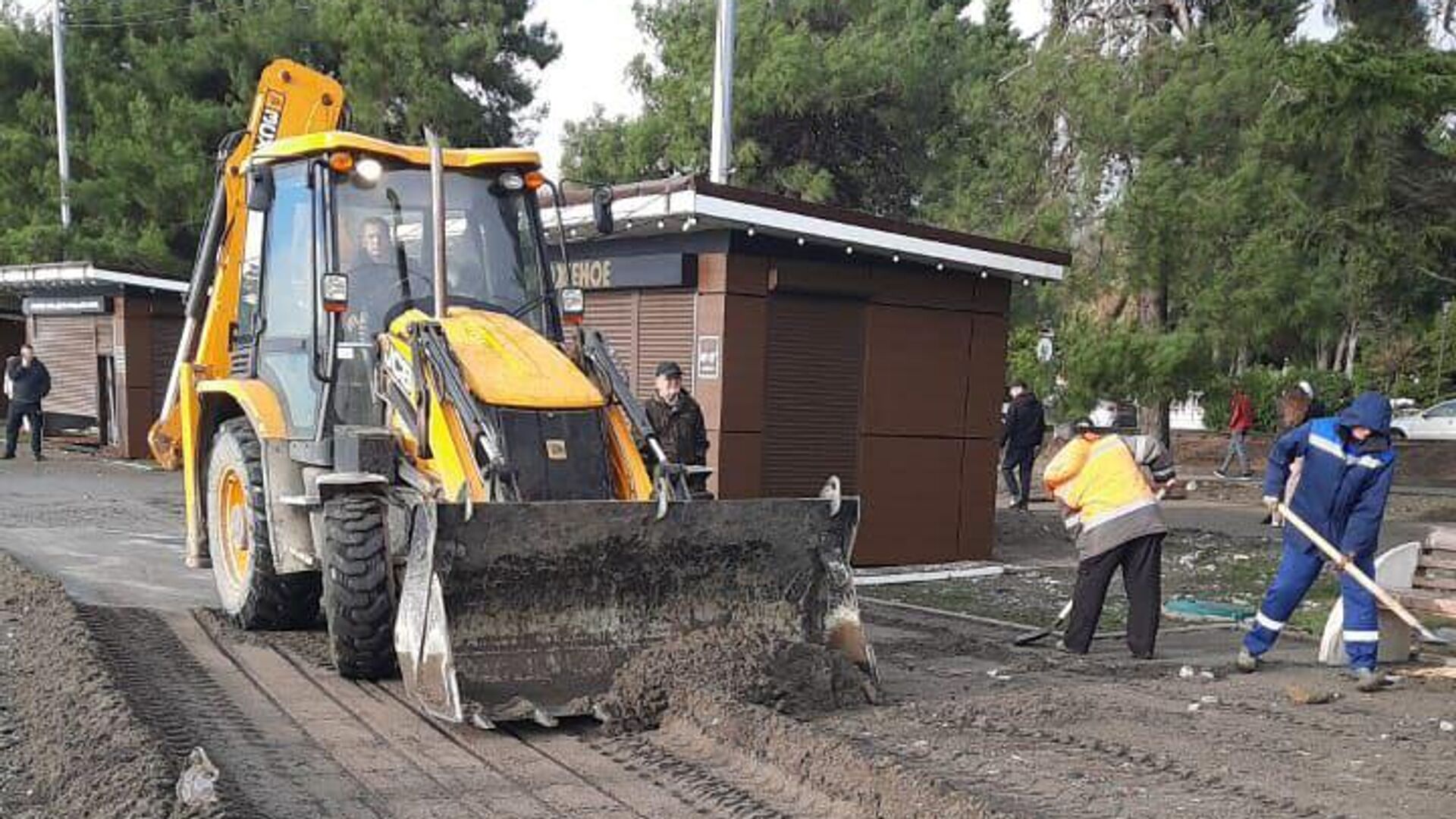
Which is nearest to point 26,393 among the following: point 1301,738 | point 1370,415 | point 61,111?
point 61,111

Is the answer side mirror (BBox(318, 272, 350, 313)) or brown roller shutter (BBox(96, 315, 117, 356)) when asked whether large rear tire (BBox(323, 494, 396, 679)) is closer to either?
side mirror (BBox(318, 272, 350, 313))

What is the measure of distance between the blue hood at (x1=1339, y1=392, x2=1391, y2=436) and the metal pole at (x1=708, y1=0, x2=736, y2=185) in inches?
291

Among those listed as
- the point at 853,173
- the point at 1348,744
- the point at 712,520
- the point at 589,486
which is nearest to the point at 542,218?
the point at 589,486

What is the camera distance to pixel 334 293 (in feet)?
21.6

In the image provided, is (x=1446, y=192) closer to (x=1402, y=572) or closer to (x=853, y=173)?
(x=1402, y=572)

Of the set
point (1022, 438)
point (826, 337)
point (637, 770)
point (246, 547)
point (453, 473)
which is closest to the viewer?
point (637, 770)

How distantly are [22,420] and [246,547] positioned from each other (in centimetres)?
1415

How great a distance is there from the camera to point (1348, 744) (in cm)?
571

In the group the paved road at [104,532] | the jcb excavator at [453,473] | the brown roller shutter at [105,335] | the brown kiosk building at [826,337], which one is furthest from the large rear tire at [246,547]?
the brown roller shutter at [105,335]

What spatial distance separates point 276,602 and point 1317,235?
13918 millimetres

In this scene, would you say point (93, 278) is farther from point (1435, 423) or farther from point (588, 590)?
point (1435, 423)

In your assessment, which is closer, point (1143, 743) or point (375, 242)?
point (1143, 743)

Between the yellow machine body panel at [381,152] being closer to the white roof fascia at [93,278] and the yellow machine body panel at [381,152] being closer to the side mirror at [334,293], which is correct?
the side mirror at [334,293]

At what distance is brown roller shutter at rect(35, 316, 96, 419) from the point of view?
21516 mm
